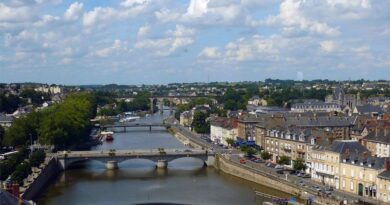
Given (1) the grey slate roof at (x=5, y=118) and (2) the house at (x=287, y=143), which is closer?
(2) the house at (x=287, y=143)

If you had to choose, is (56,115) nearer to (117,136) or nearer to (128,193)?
(117,136)

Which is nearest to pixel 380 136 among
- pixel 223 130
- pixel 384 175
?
pixel 384 175

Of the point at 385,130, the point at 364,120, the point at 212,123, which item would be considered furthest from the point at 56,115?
the point at 385,130

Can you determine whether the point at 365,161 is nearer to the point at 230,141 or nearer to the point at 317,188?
the point at 317,188

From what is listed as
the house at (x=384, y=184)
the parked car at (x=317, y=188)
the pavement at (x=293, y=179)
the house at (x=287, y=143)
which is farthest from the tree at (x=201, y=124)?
the house at (x=384, y=184)

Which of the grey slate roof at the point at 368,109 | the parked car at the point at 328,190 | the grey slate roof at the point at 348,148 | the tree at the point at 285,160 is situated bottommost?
the parked car at the point at 328,190

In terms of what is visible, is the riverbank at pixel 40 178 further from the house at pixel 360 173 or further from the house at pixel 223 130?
the house at pixel 223 130
